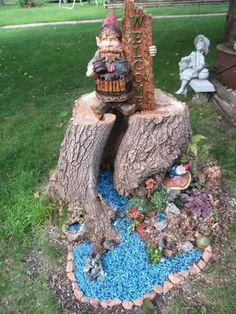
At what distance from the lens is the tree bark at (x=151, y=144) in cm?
378

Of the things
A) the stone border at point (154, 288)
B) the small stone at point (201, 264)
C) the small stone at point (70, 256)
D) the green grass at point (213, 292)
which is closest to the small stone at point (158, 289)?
the stone border at point (154, 288)

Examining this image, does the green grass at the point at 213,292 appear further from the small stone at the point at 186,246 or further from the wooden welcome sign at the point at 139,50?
the wooden welcome sign at the point at 139,50

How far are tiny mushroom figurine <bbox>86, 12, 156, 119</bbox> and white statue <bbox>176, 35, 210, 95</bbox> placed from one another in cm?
310

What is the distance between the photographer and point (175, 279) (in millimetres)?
3371

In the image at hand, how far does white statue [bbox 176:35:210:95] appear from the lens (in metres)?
6.46

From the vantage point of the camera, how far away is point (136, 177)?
394 centimetres

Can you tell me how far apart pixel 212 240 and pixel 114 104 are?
173 cm

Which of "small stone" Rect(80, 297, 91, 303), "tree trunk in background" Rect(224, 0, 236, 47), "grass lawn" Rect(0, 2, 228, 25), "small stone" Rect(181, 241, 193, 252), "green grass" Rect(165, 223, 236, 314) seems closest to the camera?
"green grass" Rect(165, 223, 236, 314)

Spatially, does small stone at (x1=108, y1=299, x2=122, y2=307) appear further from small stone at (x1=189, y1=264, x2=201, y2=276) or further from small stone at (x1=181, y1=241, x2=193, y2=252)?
small stone at (x1=181, y1=241, x2=193, y2=252)

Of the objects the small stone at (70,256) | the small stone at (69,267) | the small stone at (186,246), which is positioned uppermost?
the small stone at (186,246)

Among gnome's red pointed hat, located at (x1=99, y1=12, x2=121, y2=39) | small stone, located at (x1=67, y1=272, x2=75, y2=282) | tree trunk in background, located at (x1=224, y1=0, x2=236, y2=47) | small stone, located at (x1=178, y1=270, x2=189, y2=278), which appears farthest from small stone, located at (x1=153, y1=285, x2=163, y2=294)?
tree trunk in background, located at (x1=224, y1=0, x2=236, y2=47)

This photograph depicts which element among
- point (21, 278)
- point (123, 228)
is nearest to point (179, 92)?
point (123, 228)

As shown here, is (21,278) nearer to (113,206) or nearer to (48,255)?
(48,255)

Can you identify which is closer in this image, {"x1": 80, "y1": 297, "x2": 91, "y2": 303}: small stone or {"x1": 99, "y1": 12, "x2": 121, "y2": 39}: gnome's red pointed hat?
{"x1": 80, "y1": 297, "x2": 91, "y2": 303}: small stone
